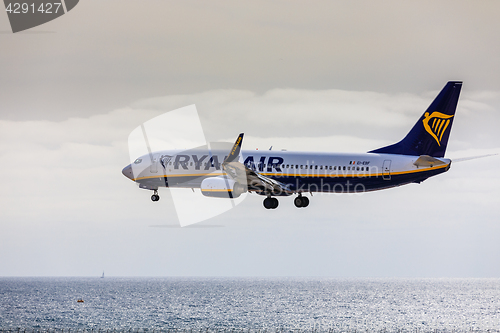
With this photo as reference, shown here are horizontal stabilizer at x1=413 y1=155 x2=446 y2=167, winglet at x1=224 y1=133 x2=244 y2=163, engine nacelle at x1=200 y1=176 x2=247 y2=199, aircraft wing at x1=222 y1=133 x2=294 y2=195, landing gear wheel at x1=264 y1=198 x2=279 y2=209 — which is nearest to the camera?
winglet at x1=224 y1=133 x2=244 y2=163

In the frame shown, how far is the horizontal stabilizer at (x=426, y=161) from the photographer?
52.2 m

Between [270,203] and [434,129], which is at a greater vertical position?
[434,129]

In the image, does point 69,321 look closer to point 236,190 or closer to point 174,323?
point 174,323

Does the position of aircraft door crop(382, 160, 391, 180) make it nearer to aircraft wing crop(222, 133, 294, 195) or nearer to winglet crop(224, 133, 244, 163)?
aircraft wing crop(222, 133, 294, 195)

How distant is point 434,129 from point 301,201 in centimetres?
1323

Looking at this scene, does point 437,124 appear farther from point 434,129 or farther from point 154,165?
point 154,165

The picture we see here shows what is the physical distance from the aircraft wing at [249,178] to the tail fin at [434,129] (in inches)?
357

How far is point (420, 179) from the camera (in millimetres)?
53562

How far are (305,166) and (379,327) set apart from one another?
111 meters

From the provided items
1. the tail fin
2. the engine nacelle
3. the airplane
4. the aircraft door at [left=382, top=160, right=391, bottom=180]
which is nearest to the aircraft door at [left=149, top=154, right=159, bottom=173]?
the airplane

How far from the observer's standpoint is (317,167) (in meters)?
54.8

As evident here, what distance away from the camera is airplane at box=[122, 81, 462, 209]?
5275cm

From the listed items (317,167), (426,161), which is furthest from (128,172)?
(426,161)

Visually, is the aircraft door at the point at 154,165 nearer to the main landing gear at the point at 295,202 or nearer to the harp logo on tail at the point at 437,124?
the main landing gear at the point at 295,202
